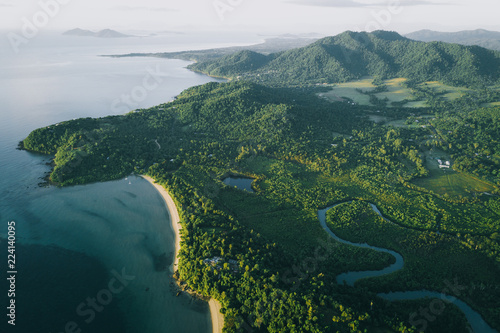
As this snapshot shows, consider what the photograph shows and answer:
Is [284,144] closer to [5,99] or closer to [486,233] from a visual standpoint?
[486,233]

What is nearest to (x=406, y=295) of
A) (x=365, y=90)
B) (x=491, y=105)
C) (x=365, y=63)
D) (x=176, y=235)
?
(x=176, y=235)

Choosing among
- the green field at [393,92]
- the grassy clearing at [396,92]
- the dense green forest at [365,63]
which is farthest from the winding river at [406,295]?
the dense green forest at [365,63]

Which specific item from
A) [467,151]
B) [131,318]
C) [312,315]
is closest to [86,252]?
[131,318]

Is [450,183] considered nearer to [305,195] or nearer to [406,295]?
[305,195]

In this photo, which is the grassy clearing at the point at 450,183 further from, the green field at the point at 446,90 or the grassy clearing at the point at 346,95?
the green field at the point at 446,90

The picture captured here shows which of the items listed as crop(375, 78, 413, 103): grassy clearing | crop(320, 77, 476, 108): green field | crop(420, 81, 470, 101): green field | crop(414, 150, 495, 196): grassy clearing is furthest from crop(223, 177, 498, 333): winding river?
crop(420, 81, 470, 101): green field

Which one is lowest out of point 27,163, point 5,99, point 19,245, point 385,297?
point 385,297

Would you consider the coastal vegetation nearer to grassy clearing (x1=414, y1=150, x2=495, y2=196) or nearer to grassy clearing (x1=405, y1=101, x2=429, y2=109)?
grassy clearing (x1=414, y1=150, x2=495, y2=196)
